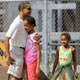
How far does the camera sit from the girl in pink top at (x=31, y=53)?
6.05m

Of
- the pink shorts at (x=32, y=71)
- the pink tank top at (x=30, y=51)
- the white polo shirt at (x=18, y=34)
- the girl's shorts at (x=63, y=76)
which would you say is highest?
the white polo shirt at (x=18, y=34)

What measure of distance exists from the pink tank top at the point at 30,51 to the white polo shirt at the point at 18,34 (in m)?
0.08

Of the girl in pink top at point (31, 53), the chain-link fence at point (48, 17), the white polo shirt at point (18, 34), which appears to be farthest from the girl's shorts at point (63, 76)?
the chain-link fence at point (48, 17)

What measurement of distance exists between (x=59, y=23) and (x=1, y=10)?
4.81ft

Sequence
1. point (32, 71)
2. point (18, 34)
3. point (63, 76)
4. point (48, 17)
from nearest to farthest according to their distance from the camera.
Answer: point (32, 71) → point (18, 34) → point (63, 76) → point (48, 17)

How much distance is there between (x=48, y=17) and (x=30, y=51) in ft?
9.00

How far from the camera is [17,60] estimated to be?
6230mm

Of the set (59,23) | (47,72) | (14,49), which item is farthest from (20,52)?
(59,23)

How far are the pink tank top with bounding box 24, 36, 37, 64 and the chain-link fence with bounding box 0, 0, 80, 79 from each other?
7.93 ft

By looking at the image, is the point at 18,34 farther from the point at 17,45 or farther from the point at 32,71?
the point at 32,71

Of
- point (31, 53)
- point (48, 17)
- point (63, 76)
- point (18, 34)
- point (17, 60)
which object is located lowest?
point (63, 76)

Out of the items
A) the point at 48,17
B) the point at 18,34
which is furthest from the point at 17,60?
the point at 48,17

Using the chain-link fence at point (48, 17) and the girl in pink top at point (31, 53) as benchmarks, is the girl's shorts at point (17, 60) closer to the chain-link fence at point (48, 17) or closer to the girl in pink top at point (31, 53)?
the girl in pink top at point (31, 53)

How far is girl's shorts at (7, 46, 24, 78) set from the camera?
6.23 m
